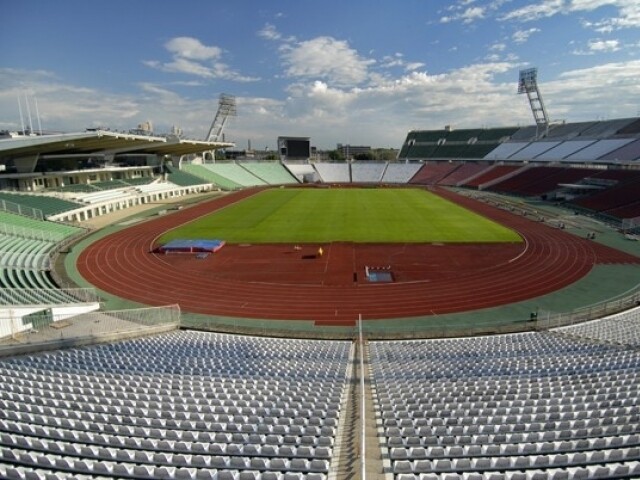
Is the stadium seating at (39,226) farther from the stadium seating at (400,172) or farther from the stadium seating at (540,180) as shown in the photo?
the stadium seating at (400,172)

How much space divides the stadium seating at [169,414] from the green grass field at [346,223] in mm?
28088

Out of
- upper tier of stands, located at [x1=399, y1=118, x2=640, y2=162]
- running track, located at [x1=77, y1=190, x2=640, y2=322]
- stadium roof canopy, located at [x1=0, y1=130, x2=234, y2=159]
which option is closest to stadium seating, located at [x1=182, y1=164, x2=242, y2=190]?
stadium roof canopy, located at [x1=0, y1=130, x2=234, y2=159]

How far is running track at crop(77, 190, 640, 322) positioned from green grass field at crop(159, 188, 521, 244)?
23.3 ft

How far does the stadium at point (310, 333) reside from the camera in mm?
7699

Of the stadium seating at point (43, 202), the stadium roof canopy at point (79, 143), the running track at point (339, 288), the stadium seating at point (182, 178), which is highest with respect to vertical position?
the stadium roof canopy at point (79, 143)

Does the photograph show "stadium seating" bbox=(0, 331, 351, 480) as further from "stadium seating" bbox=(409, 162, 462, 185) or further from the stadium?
"stadium seating" bbox=(409, 162, 462, 185)

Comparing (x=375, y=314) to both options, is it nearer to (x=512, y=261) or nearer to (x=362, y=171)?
(x=512, y=261)

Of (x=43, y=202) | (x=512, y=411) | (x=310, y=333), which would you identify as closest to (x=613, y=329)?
(x=512, y=411)

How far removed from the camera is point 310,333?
2155 cm

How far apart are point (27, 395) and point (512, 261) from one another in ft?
109

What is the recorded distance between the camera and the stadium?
303 inches

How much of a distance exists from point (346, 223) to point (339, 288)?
77.7 ft

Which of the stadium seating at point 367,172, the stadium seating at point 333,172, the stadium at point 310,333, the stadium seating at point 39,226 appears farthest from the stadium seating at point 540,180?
the stadium seating at point 39,226

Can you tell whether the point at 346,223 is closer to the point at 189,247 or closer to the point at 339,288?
the point at 189,247
